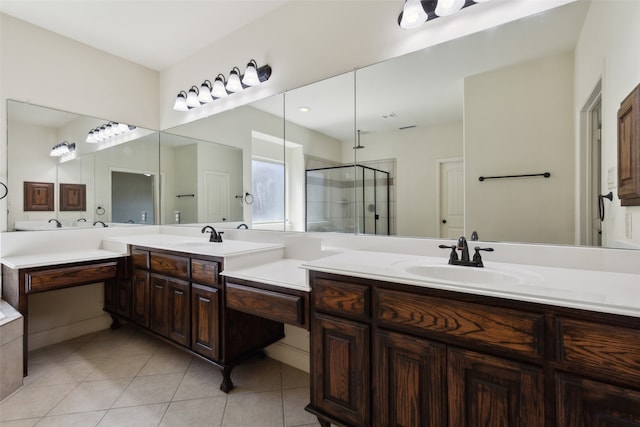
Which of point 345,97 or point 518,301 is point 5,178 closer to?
point 345,97

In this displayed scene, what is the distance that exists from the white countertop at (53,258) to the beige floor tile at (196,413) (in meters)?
1.31

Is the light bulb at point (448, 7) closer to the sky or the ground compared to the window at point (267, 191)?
closer to the sky

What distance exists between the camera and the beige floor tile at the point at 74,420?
1.53m

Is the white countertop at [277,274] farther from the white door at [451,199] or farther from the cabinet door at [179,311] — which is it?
the white door at [451,199]

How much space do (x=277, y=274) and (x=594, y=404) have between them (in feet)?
4.35

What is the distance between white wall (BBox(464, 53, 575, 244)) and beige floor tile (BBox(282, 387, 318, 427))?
1.34m

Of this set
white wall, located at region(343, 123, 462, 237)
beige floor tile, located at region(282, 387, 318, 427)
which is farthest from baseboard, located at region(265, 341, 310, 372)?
white wall, located at region(343, 123, 462, 237)

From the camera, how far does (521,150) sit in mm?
1357

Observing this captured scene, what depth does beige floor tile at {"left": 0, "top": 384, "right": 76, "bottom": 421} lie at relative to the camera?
1.61 metres

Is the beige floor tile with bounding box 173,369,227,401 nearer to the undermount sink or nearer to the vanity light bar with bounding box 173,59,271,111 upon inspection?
the undermount sink

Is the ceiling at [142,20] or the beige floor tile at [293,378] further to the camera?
the ceiling at [142,20]

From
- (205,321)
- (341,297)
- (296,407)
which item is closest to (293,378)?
(296,407)

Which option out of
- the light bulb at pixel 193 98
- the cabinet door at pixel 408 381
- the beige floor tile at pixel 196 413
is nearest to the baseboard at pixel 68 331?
the beige floor tile at pixel 196 413

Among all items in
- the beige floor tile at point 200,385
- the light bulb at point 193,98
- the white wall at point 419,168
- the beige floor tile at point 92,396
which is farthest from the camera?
the light bulb at point 193,98
